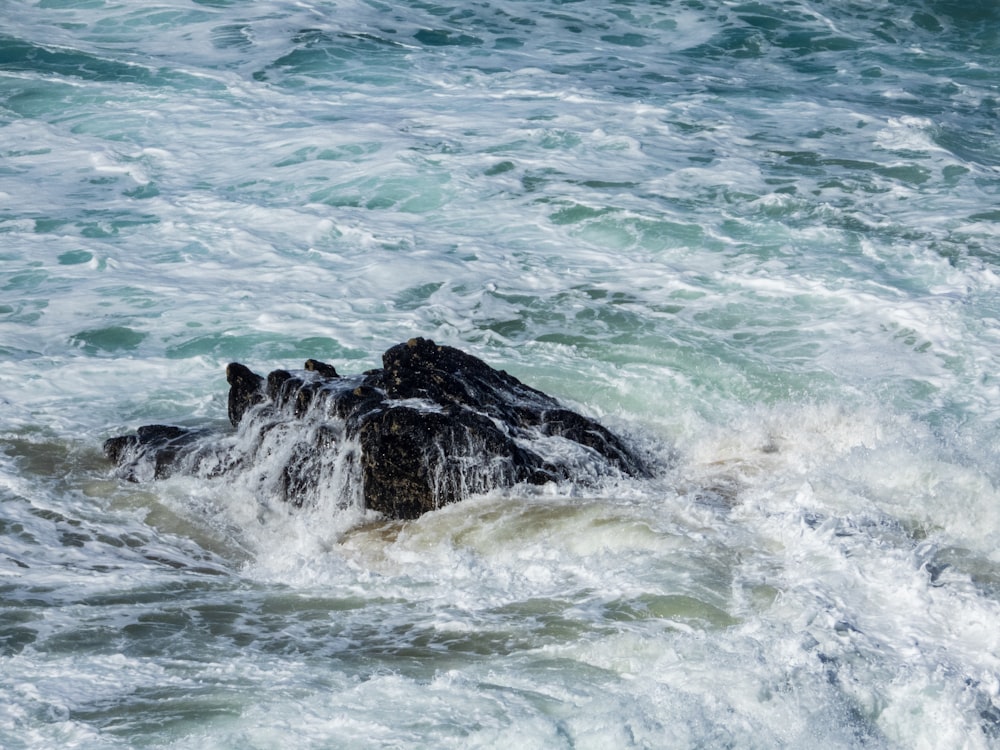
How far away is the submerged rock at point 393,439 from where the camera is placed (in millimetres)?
6578

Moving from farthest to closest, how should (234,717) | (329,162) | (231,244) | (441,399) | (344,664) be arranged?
(329,162) → (231,244) → (441,399) → (344,664) → (234,717)

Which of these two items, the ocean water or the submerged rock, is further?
the submerged rock

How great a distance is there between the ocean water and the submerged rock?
0.59 feet

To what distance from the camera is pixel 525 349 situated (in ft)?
30.8

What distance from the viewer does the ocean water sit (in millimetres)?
4457

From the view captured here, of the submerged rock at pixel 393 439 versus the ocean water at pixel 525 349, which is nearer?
the ocean water at pixel 525 349

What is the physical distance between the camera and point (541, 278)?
35.5ft

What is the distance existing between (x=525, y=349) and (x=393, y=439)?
293cm

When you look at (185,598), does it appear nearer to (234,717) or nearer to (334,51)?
(234,717)

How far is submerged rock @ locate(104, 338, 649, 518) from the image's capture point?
6.58 metres

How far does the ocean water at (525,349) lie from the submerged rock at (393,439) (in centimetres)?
18

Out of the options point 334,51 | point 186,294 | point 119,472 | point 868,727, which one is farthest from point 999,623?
point 334,51

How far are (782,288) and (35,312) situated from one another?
6.44 m

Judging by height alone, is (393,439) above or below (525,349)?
above
